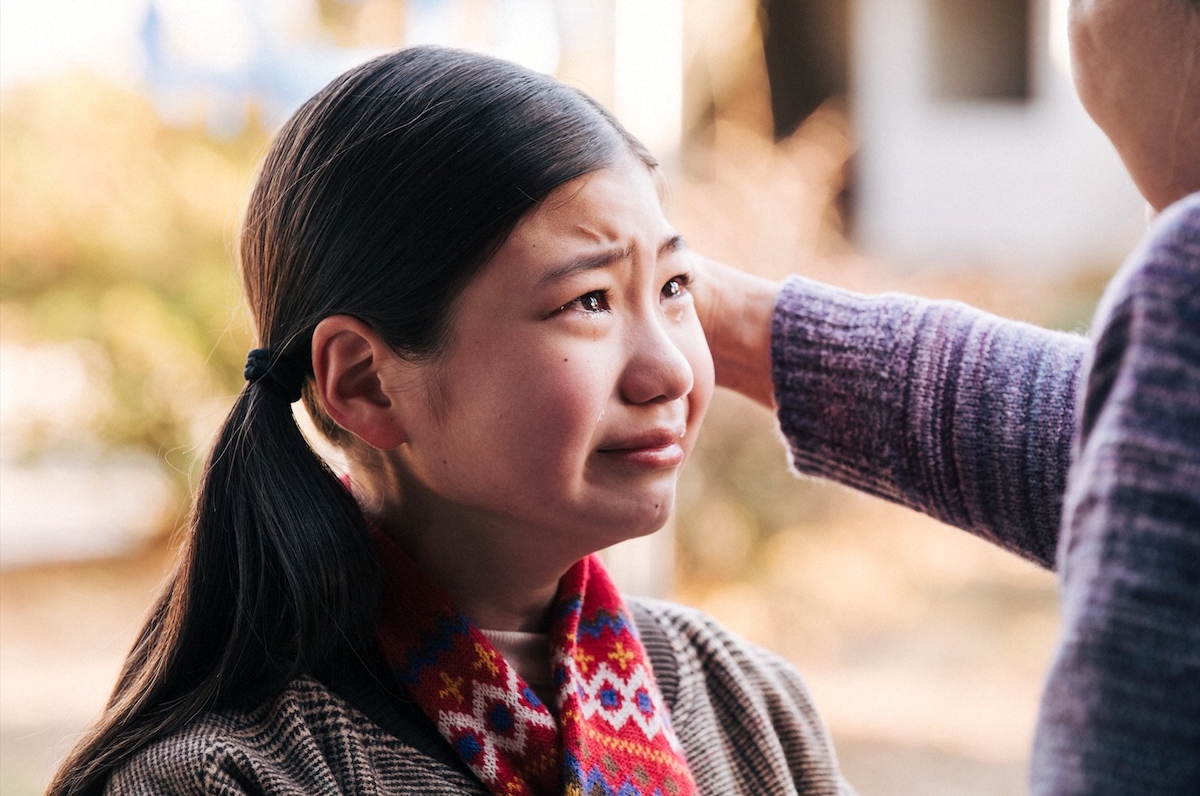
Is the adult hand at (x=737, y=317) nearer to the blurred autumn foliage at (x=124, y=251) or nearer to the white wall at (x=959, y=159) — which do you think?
the blurred autumn foliage at (x=124, y=251)

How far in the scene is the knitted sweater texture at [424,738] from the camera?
127 centimetres

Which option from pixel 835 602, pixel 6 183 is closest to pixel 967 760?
pixel 835 602

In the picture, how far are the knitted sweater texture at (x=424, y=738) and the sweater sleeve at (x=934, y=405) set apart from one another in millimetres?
318

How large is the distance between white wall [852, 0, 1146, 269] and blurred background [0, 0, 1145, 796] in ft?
2.54

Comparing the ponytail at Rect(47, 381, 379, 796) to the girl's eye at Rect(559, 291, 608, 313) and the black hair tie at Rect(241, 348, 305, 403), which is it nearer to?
the black hair tie at Rect(241, 348, 305, 403)

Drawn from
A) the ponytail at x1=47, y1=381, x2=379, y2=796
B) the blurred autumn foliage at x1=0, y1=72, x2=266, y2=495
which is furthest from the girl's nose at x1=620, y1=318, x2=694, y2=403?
the blurred autumn foliage at x1=0, y1=72, x2=266, y2=495

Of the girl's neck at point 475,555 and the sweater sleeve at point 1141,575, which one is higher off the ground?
the sweater sleeve at point 1141,575

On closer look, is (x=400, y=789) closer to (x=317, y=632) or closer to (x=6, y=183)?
(x=317, y=632)

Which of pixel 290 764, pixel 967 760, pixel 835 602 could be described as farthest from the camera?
pixel 835 602

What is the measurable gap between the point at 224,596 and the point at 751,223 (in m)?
4.42

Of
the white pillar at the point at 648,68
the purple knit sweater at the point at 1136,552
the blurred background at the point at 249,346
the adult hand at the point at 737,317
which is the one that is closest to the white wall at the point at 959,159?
the blurred background at the point at 249,346

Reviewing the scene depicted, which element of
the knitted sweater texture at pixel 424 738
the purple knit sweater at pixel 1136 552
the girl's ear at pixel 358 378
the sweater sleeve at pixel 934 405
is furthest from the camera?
the sweater sleeve at pixel 934 405

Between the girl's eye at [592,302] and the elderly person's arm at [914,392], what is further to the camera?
the elderly person's arm at [914,392]

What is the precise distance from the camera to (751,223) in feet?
18.2
